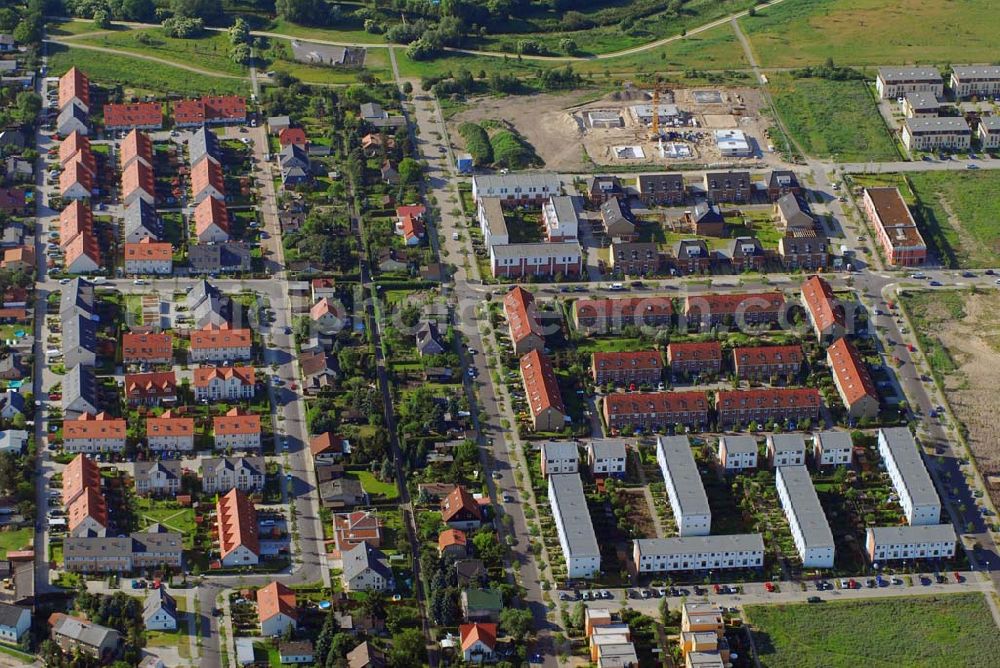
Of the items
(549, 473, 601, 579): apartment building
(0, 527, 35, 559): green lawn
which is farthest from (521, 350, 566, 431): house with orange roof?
(0, 527, 35, 559): green lawn

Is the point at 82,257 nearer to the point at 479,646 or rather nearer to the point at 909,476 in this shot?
the point at 479,646

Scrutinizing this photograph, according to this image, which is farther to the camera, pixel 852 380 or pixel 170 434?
pixel 852 380

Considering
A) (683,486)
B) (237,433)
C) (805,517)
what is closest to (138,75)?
(237,433)

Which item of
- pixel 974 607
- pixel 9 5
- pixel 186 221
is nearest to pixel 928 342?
pixel 974 607

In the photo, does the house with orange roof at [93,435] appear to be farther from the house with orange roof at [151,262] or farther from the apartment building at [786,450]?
the apartment building at [786,450]

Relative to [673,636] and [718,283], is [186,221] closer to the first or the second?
[718,283]

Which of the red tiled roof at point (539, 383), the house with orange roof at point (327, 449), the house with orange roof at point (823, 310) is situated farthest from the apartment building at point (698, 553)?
the house with orange roof at point (823, 310)
